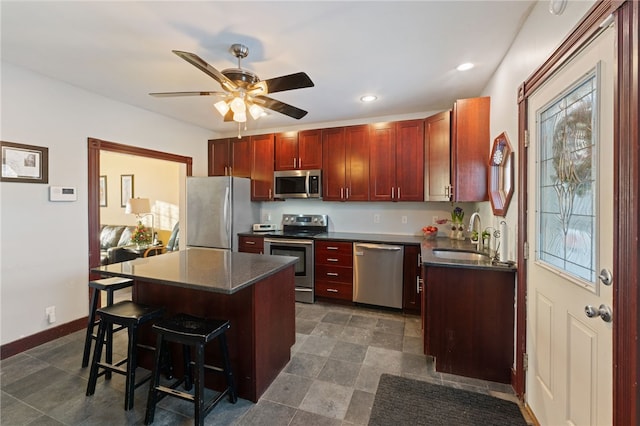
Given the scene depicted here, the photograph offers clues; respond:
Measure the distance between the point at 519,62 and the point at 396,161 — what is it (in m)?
1.71

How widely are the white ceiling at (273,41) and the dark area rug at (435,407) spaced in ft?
8.37

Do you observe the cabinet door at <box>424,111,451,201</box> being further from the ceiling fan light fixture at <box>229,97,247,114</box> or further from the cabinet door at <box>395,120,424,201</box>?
the ceiling fan light fixture at <box>229,97,247,114</box>

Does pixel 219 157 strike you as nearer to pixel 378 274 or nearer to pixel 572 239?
pixel 378 274

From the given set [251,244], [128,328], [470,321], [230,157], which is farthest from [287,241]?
[470,321]

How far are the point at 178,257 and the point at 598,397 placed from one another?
8.79 feet

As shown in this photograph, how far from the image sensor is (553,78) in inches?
56.4

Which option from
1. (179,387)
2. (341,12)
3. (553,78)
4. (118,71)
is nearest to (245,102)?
(341,12)

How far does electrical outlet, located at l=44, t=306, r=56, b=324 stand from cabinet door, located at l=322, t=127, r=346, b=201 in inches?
125

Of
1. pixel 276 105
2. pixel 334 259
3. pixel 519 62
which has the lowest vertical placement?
pixel 334 259

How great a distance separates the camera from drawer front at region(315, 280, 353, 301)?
3.49 metres

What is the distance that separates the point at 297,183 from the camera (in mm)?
4012

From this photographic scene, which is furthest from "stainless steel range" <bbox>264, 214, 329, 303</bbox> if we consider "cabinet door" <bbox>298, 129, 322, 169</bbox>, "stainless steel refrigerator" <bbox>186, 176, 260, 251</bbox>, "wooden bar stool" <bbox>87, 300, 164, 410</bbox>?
Result: "wooden bar stool" <bbox>87, 300, 164, 410</bbox>

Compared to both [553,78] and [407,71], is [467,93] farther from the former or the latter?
[553,78]

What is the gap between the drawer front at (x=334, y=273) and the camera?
3493 millimetres
